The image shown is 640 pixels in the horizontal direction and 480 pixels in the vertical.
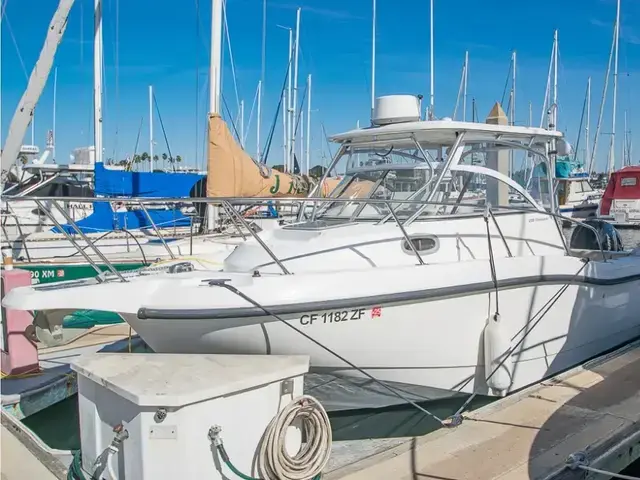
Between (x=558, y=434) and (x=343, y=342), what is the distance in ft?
5.28

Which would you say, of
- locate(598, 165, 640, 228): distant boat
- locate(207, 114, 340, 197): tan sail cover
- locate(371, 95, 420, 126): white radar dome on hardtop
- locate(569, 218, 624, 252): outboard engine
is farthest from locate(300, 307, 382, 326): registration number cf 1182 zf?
locate(598, 165, 640, 228): distant boat

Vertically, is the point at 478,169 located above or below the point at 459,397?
above

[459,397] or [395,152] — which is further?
[395,152]

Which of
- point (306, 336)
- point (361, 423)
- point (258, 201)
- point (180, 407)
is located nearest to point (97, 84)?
point (258, 201)

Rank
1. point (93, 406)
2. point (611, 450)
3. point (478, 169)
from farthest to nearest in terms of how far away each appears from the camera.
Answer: point (478, 169), point (611, 450), point (93, 406)

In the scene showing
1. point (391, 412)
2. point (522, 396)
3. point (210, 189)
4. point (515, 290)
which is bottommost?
point (391, 412)

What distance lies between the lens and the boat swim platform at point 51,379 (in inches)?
207

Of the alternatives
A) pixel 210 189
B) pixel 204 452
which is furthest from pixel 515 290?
pixel 210 189

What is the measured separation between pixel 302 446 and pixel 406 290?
5.03ft

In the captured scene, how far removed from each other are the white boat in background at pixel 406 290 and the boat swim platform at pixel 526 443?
577mm

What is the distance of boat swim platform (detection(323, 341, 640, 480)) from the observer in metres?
3.70

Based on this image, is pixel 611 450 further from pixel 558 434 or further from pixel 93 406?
pixel 93 406

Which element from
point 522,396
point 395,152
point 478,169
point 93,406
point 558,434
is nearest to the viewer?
point 93,406

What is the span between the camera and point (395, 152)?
21.2 ft
